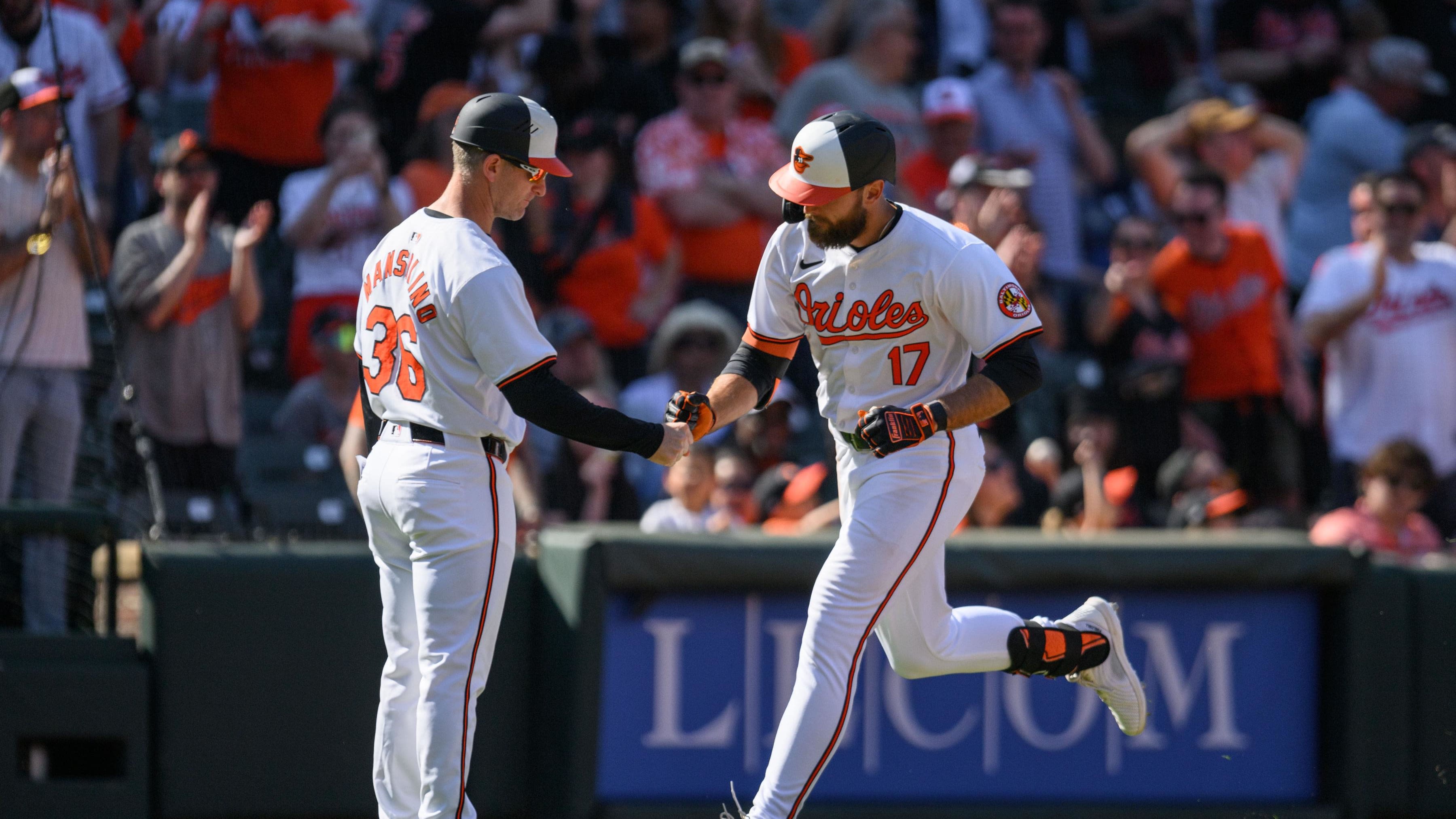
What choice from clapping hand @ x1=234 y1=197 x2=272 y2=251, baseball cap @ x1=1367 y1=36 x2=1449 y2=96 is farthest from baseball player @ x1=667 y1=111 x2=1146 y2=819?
baseball cap @ x1=1367 y1=36 x2=1449 y2=96

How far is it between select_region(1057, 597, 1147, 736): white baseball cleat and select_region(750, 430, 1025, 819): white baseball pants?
0.33 m

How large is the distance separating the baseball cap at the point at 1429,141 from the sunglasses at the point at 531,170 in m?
6.83

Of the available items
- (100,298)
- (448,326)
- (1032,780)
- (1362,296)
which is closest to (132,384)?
(100,298)

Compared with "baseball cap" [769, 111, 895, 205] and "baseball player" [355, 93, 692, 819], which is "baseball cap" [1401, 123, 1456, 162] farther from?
"baseball player" [355, 93, 692, 819]

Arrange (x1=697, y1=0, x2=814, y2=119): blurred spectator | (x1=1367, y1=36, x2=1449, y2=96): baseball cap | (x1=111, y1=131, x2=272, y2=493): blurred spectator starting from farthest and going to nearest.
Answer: (x1=1367, y1=36, x2=1449, y2=96): baseball cap, (x1=697, y1=0, x2=814, y2=119): blurred spectator, (x1=111, y1=131, x2=272, y2=493): blurred spectator

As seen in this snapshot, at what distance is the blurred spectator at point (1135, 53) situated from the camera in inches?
458

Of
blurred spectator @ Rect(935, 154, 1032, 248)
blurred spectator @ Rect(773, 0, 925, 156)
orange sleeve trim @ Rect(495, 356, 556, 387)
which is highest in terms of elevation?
blurred spectator @ Rect(773, 0, 925, 156)

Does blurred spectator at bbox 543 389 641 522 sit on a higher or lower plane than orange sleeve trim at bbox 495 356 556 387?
lower

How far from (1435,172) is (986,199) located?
3.64 meters

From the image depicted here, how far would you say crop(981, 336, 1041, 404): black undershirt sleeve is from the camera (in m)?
4.50

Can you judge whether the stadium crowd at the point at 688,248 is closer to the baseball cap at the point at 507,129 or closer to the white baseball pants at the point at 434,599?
the white baseball pants at the point at 434,599

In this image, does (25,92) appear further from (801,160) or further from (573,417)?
(801,160)

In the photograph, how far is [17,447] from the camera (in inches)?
252

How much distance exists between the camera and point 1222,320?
29.1 feet
